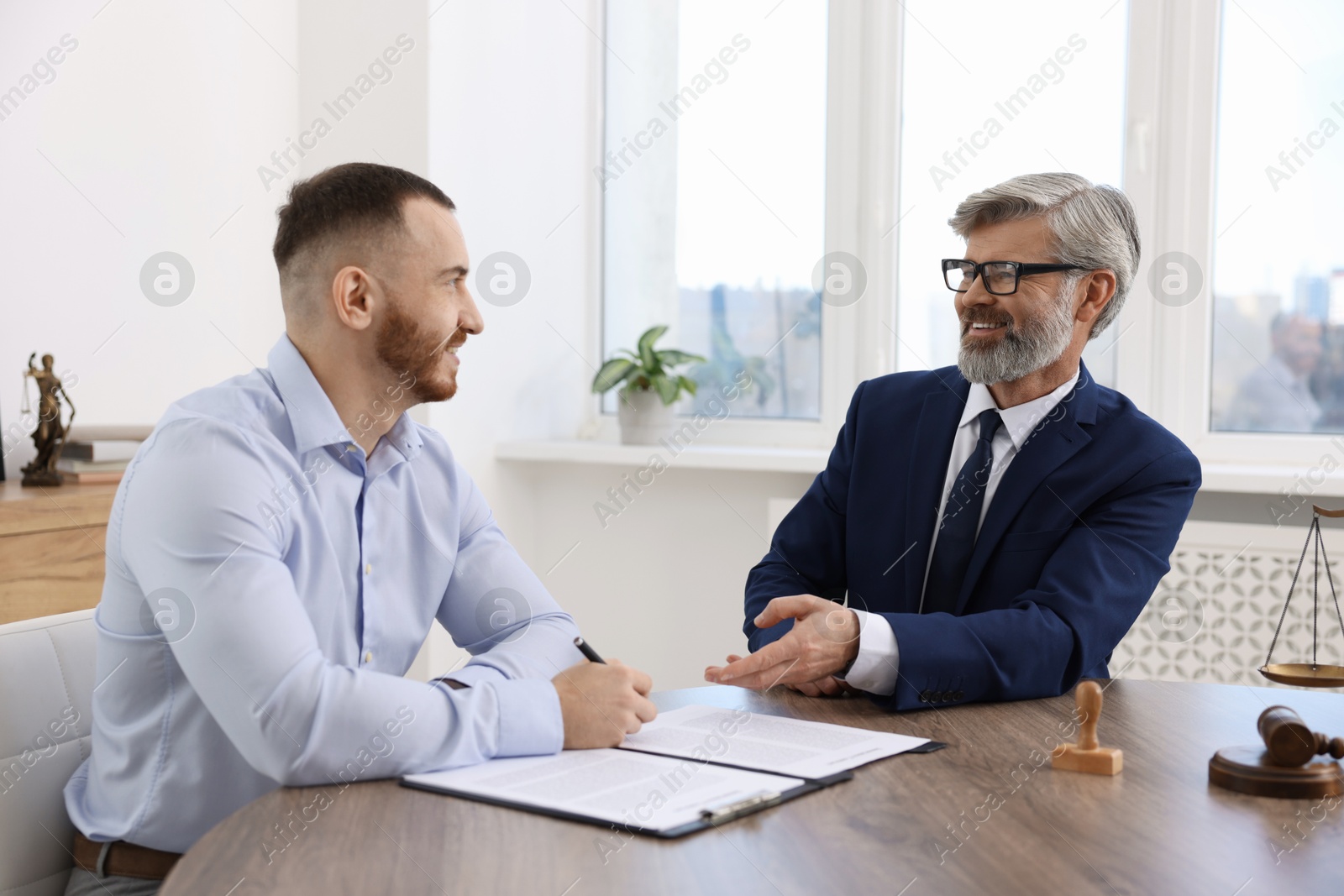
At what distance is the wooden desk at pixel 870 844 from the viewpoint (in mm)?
928

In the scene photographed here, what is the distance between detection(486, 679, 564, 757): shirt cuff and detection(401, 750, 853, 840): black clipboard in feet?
0.42

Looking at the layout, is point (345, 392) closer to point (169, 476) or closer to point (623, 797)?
point (169, 476)

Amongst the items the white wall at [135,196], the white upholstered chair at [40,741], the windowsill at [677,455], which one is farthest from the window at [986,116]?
the white upholstered chair at [40,741]

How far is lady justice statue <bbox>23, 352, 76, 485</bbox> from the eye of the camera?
2.57m

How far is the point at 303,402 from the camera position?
149 centimetres

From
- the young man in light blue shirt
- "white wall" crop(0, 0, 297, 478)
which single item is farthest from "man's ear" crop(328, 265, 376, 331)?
"white wall" crop(0, 0, 297, 478)

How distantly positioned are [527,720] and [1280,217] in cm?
269

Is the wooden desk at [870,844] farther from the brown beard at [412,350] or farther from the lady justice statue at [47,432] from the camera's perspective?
the lady justice statue at [47,432]

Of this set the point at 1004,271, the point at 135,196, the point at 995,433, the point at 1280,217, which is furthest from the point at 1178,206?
the point at 135,196

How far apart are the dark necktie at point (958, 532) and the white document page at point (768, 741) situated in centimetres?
50

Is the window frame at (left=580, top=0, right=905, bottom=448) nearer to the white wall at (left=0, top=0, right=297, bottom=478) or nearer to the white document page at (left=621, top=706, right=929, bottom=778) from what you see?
the white wall at (left=0, top=0, right=297, bottom=478)

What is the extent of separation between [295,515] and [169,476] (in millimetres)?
155

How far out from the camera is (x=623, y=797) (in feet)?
3.60

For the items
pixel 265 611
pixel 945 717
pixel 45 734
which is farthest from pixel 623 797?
pixel 45 734
